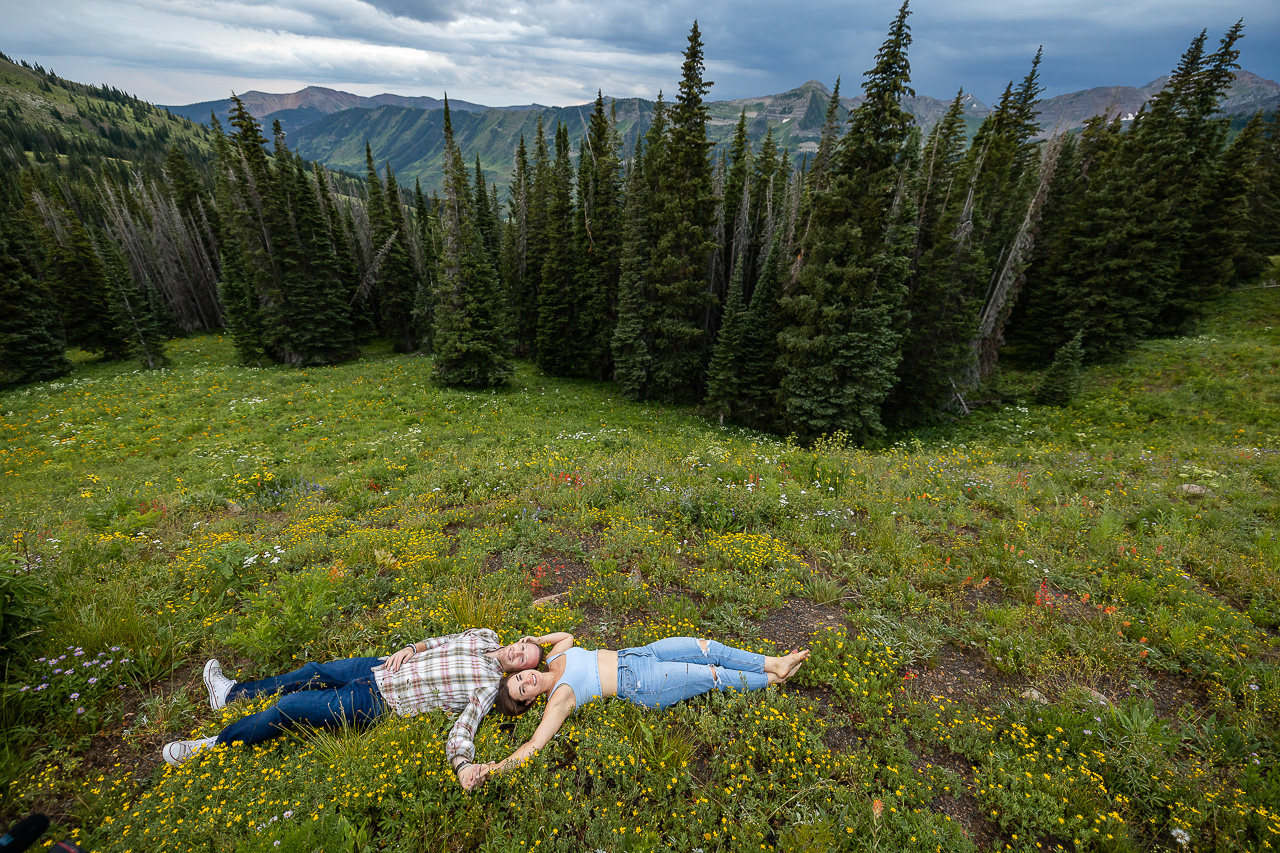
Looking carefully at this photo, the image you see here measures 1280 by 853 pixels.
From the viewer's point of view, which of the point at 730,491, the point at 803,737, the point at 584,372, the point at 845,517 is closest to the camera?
the point at 803,737

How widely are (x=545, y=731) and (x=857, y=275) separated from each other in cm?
1833

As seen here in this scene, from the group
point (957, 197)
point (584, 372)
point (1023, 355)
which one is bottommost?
point (584, 372)

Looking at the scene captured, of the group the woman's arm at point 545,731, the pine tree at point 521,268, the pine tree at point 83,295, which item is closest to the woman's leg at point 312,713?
the woman's arm at point 545,731

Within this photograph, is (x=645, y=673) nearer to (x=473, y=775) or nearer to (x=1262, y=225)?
(x=473, y=775)

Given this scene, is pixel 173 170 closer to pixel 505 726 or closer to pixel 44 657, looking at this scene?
pixel 44 657

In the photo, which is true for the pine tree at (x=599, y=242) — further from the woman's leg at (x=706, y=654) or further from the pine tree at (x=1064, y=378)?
the woman's leg at (x=706, y=654)

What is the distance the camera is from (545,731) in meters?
4.14

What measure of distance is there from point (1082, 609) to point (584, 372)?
30351 millimetres

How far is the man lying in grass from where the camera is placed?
411 cm

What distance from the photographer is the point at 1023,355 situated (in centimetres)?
3039

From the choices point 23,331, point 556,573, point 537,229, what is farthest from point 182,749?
point 23,331

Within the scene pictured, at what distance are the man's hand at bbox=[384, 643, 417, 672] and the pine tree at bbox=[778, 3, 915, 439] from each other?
1790 cm

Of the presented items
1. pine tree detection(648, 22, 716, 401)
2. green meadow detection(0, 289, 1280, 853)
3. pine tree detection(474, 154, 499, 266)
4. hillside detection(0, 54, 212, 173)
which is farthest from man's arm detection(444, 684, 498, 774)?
hillside detection(0, 54, 212, 173)

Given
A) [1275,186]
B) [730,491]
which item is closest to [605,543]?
[730,491]
